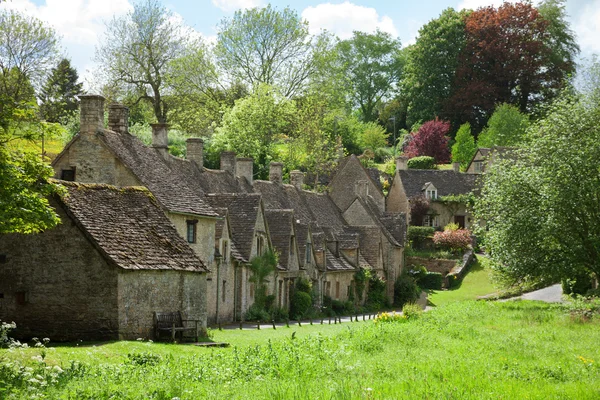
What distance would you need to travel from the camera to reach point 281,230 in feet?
180

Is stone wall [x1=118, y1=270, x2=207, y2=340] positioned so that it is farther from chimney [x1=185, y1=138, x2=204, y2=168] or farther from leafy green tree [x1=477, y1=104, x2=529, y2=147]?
leafy green tree [x1=477, y1=104, x2=529, y2=147]

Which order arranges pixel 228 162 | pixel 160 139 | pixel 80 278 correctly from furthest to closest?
pixel 228 162 → pixel 160 139 → pixel 80 278

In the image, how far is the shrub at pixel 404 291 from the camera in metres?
72.1

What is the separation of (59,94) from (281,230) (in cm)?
4382

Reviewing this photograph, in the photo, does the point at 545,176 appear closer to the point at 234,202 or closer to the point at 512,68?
the point at 234,202

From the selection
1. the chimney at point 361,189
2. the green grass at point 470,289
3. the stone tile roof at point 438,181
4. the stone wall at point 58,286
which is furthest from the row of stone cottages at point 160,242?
the stone tile roof at point 438,181

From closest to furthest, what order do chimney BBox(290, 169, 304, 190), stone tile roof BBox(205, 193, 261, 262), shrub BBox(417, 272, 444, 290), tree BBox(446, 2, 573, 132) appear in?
stone tile roof BBox(205, 193, 261, 262), chimney BBox(290, 169, 304, 190), shrub BBox(417, 272, 444, 290), tree BBox(446, 2, 573, 132)

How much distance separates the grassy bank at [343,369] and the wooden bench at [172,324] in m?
1.73

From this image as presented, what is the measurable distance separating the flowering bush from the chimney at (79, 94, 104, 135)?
48821 mm

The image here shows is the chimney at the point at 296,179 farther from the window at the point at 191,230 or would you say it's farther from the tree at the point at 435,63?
the tree at the point at 435,63

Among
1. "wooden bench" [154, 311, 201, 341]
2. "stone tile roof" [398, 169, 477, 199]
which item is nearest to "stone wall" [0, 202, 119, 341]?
"wooden bench" [154, 311, 201, 341]

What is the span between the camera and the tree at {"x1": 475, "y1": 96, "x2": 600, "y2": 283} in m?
45.1

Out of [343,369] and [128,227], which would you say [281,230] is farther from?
[343,369]

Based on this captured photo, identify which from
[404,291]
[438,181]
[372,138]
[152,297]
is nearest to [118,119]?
[152,297]
